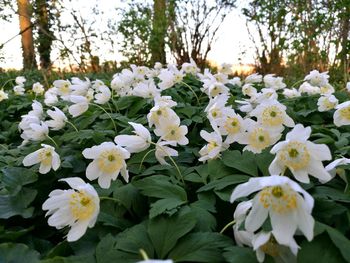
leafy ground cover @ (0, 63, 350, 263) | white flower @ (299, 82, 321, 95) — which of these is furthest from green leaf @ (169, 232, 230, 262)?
white flower @ (299, 82, 321, 95)

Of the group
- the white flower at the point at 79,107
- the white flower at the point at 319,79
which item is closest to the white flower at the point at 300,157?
the white flower at the point at 79,107

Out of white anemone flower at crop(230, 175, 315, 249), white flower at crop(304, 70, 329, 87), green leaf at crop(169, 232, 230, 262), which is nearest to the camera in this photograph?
white anemone flower at crop(230, 175, 315, 249)

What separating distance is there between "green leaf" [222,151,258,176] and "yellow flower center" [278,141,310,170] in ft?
0.73

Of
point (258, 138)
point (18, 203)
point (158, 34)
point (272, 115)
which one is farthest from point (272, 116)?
point (158, 34)

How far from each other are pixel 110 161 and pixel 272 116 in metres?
0.68

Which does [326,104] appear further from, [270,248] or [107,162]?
[270,248]

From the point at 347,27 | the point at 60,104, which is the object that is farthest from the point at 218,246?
the point at 347,27

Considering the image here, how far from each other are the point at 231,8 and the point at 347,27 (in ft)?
8.56

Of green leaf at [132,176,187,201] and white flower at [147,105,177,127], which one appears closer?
green leaf at [132,176,187,201]

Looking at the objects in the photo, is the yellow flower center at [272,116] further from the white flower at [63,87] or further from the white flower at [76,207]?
the white flower at [63,87]

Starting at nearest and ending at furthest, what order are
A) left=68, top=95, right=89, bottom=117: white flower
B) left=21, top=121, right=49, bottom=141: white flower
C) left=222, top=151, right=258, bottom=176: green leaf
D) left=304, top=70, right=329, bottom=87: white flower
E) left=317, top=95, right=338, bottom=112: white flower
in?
left=222, top=151, right=258, bottom=176: green leaf, left=21, top=121, right=49, bottom=141: white flower, left=317, top=95, right=338, bottom=112: white flower, left=68, top=95, right=89, bottom=117: white flower, left=304, top=70, right=329, bottom=87: white flower

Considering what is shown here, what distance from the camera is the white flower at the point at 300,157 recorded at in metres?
1.23

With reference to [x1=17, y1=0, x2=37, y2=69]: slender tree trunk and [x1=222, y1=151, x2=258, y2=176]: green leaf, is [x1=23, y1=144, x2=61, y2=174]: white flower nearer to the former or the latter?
[x1=222, y1=151, x2=258, y2=176]: green leaf

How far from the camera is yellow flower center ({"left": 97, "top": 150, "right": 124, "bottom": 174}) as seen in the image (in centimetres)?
149
